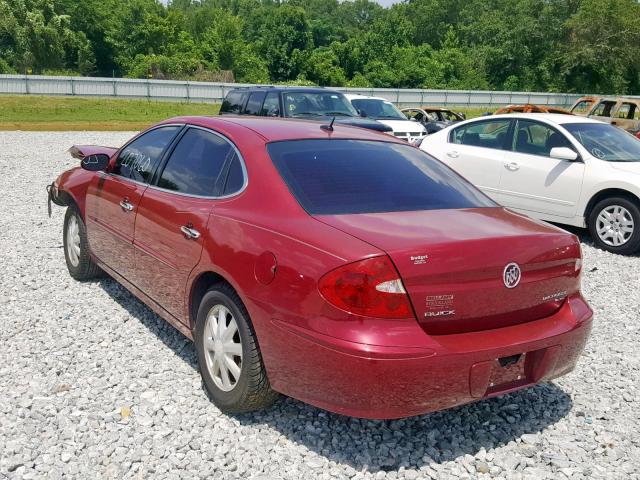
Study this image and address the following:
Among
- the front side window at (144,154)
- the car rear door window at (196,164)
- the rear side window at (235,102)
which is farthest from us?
the rear side window at (235,102)

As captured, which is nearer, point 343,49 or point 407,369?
point 407,369

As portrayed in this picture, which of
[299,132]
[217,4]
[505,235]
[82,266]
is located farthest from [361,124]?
[217,4]

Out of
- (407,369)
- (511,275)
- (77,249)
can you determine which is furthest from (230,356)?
(77,249)

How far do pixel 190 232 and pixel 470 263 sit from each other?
1692 mm

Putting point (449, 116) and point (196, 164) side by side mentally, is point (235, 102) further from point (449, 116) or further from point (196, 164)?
point (449, 116)

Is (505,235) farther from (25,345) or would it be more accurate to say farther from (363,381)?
(25,345)

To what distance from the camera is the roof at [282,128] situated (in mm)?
4062

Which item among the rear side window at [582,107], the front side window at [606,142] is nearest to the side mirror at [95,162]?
the front side window at [606,142]

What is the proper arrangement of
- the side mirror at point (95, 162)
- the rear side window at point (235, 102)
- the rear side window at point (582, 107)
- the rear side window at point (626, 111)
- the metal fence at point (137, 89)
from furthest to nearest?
the metal fence at point (137, 89) → the rear side window at point (582, 107) → the rear side window at point (626, 111) → the rear side window at point (235, 102) → the side mirror at point (95, 162)

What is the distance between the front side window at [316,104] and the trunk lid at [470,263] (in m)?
9.85

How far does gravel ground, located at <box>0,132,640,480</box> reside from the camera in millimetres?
3256

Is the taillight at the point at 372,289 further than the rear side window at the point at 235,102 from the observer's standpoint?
No

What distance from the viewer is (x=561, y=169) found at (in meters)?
8.39

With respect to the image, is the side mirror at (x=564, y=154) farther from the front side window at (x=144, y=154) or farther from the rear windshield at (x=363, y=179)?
the front side window at (x=144, y=154)
